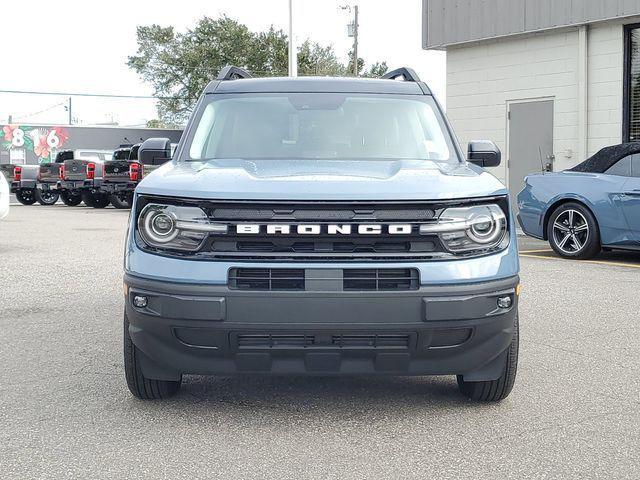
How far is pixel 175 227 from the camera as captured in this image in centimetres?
393

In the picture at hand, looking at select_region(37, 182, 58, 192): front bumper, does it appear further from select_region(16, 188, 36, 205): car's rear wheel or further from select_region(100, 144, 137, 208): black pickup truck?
select_region(100, 144, 137, 208): black pickup truck

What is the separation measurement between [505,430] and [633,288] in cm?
515

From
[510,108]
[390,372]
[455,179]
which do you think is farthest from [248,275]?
[510,108]

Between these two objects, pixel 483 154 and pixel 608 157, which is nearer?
pixel 483 154

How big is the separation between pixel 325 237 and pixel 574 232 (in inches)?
311

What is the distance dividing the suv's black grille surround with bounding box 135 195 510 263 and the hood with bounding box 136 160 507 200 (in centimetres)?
4

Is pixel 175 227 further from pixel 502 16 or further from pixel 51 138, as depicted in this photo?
pixel 51 138

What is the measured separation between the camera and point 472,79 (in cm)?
1959

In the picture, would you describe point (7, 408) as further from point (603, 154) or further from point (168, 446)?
point (603, 154)

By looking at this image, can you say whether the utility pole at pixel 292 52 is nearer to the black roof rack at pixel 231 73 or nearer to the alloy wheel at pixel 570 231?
the alloy wheel at pixel 570 231

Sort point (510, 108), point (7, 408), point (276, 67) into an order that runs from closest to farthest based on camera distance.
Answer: point (7, 408), point (510, 108), point (276, 67)

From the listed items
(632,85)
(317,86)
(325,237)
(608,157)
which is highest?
(632,85)

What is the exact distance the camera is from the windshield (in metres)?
4.99

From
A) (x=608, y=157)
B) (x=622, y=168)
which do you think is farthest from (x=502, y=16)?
(x=622, y=168)
